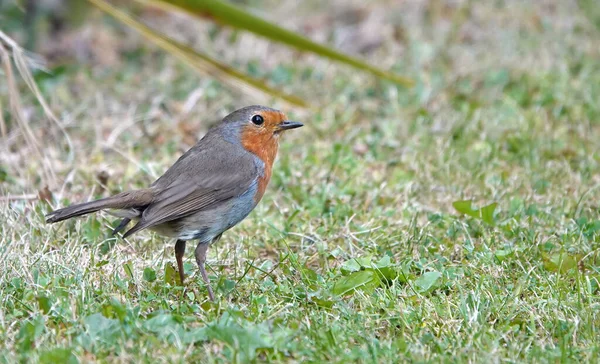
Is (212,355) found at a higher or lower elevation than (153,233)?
higher

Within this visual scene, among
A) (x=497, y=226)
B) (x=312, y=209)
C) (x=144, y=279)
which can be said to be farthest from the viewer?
(x=312, y=209)

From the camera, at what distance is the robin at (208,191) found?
4191 millimetres

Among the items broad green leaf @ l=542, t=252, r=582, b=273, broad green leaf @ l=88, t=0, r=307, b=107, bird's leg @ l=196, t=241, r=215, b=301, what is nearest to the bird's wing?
bird's leg @ l=196, t=241, r=215, b=301

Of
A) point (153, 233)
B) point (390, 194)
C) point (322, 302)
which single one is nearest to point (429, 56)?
point (390, 194)

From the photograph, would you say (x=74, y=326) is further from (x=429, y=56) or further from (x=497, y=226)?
(x=429, y=56)

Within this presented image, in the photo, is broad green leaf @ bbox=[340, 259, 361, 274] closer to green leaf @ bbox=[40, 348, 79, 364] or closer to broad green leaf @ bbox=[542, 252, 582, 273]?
broad green leaf @ bbox=[542, 252, 582, 273]

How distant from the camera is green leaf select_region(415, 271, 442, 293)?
160 inches

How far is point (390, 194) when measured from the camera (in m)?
5.36

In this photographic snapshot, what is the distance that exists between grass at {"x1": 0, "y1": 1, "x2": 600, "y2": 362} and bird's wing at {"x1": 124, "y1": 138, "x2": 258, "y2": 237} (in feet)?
0.95

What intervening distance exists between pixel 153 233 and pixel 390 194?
143 centimetres

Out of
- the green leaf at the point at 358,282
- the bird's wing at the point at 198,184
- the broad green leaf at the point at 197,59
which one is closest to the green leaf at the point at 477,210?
the green leaf at the point at 358,282

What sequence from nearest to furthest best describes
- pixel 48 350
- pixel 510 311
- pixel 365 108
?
pixel 48 350
pixel 510 311
pixel 365 108

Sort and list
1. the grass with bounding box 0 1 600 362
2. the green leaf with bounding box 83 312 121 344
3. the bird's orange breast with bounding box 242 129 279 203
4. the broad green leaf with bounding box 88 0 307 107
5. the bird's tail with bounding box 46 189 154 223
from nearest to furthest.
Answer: the green leaf with bounding box 83 312 121 344
the grass with bounding box 0 1 600 362
the bird's tail with bounding box 46 189 154 223
the bird's orange breast with bounding box 242 129 279 203
the broad green leaf with bounding box 88 0 307 107

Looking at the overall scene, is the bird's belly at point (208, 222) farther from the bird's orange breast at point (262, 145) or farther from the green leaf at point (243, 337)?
the green leaf at point (243, 337)
